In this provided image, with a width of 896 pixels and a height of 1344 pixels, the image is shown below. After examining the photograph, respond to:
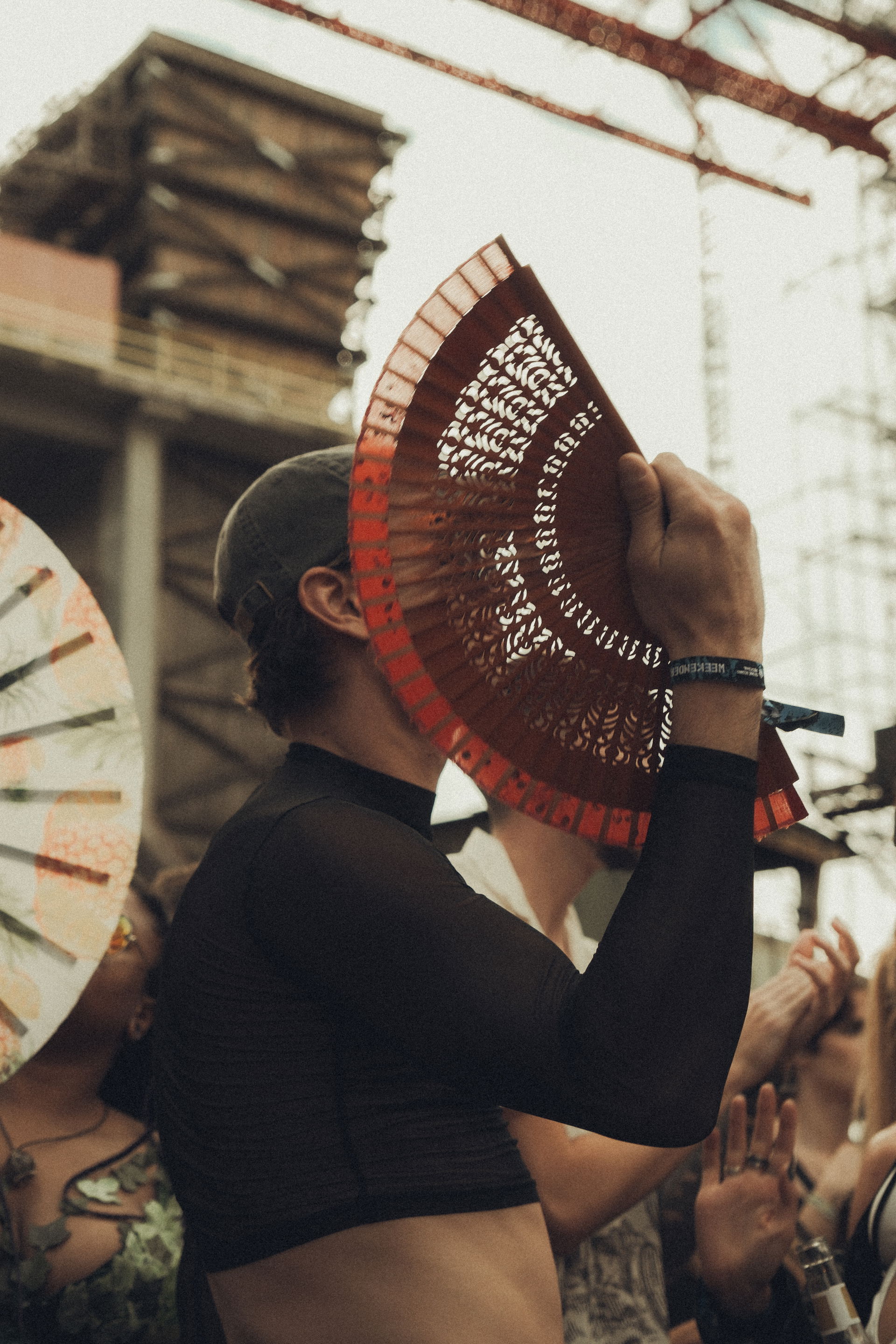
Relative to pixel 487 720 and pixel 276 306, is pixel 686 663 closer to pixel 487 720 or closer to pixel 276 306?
pixel 487 720

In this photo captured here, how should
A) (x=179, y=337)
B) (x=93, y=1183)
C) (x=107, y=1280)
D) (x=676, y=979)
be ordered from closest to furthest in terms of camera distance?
(x=676, y=979) < (x=107, y=1280) < (x=93, y=1183) < (x=179, y=337)

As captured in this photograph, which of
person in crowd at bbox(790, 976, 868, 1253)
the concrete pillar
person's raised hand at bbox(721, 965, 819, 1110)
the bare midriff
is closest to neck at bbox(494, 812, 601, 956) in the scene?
person's raised hand at bbox(721, 965, 819, 1110)

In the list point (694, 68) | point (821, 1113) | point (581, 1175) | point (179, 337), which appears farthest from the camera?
point (694, 68)

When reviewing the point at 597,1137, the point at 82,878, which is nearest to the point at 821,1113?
the point at 597,1137

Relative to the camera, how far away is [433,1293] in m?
1.23

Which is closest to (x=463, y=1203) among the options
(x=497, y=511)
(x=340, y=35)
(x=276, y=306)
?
(x=497, y=511)

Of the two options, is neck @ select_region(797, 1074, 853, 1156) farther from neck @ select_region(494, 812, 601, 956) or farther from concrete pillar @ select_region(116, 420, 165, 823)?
concrete pillar @ select_region(116, 420, 165, 823)

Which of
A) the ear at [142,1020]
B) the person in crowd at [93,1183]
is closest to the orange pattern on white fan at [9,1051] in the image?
the person in crowd at [93,1183]

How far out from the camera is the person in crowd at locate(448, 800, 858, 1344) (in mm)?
2014

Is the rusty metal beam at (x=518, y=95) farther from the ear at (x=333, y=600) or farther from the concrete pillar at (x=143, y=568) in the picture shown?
the ear at (x=333, y=600)

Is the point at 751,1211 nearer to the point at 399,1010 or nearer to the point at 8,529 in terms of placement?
the point at 399,1010

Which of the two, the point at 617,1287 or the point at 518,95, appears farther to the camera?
the point at 518,95

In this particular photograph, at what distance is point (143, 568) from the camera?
17047mm

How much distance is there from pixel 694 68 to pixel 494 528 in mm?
28049
